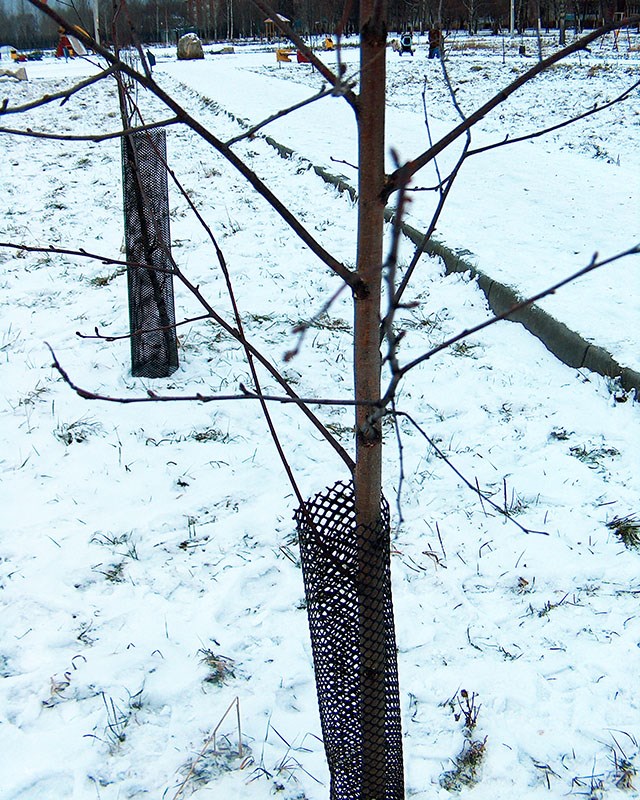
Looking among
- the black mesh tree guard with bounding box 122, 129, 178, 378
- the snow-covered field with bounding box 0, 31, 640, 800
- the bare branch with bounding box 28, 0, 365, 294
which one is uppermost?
the bare branch with bounding box 28, 0, 365, 294

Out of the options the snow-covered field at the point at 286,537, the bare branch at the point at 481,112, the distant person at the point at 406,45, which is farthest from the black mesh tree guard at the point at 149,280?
the distant person at the point at 406,45

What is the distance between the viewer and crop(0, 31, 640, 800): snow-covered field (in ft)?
6.25

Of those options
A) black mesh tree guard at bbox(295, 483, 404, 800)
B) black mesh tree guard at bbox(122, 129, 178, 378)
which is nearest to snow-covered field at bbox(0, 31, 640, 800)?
black mesh tree guard at bbox(122, 129, 178, 378)

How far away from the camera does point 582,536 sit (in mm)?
2598

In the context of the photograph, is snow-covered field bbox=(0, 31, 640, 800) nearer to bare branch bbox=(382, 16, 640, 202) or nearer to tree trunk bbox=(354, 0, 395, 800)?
tree trunk bbox=(354, 0, 395, 800)

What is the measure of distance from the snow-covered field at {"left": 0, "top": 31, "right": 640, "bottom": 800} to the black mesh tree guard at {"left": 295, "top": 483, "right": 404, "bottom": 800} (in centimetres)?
23

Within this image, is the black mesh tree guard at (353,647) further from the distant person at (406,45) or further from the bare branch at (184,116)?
the distant person at (406,45)

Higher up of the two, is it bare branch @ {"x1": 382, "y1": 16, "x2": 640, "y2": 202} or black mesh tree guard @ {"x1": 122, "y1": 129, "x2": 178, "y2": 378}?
bare branch @ {"x1": 382, "y1": 16, "x2": 640, "y2": 202}

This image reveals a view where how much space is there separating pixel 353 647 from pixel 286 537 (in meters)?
1.11

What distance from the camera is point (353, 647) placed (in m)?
1.57

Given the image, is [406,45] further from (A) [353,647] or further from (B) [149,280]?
(A) [353,647]

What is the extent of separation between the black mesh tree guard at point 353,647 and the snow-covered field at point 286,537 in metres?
0.23

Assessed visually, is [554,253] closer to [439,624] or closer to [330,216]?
[330,216]

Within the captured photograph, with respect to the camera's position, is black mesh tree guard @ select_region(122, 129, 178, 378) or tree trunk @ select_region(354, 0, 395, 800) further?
black mesh tree guard @ select_region(122, 129, 178, 378)
